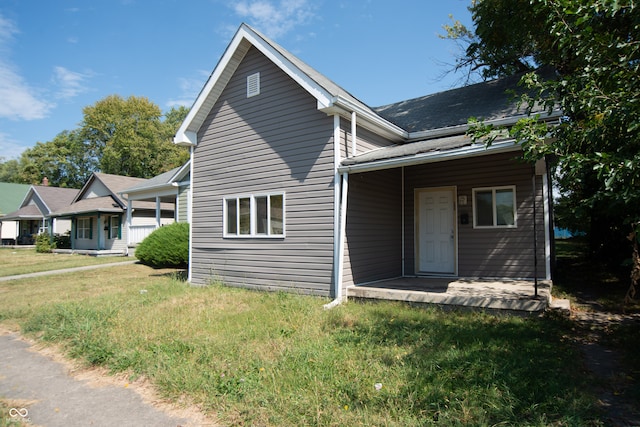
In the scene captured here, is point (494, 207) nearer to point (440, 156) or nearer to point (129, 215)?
point (440, 156)

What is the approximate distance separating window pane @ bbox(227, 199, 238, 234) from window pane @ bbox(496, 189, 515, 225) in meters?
6.57

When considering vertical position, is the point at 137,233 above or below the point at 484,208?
below

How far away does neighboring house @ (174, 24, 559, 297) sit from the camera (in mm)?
8312

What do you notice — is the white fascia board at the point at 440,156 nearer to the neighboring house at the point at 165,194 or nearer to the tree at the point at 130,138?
the neighboring house at the point at 165,194

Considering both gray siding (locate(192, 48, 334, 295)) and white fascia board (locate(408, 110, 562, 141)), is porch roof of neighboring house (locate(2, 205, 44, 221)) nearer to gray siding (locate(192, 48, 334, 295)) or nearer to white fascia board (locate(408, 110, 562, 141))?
gray siding (locate(192, 48, 334, 295))

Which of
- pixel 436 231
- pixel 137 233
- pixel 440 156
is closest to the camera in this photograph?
pixel 440 156

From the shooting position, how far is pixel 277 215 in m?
9.35

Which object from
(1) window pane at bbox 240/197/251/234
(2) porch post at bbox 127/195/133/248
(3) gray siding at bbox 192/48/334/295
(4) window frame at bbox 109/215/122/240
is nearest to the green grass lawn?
(3) gray siding at bbox 192/48/334/295

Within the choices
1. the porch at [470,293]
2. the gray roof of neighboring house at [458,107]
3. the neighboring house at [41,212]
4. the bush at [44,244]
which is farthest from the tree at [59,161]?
the porch at [470,293]

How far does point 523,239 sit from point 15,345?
9845mm

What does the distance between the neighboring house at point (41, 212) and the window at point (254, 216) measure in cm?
2555

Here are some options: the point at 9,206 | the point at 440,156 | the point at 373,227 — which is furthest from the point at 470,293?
the point at 9,206

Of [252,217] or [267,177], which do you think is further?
[252,217]

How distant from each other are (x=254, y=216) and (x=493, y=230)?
19.2 feet
